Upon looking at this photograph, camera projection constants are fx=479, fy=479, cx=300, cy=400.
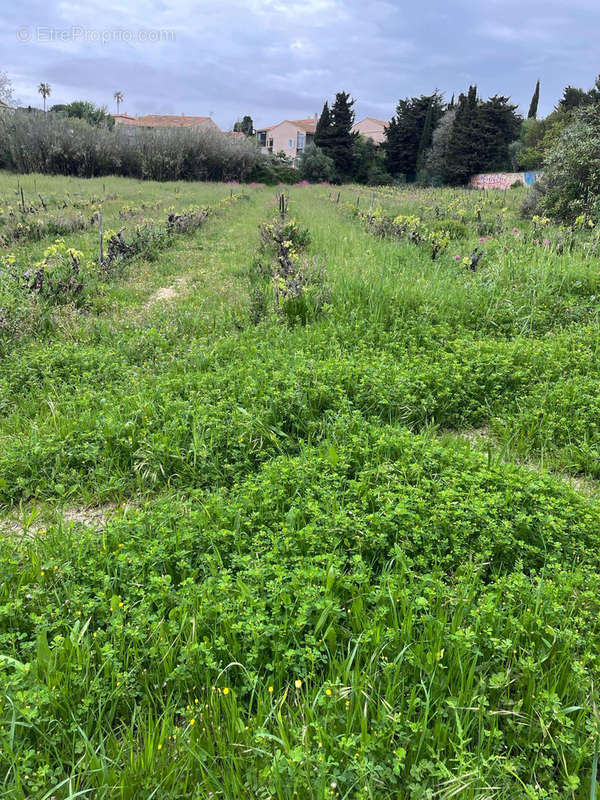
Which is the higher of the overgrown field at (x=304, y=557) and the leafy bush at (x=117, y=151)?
the leafy bush at (x=117, y=151)

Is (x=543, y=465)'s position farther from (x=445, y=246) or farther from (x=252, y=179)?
(x=252, y=179)

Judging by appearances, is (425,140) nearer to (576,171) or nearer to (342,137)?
(342,137)

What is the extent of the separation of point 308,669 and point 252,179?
50.0m

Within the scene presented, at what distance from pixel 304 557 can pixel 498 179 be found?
4489 cm

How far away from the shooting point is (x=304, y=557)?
238 centimetres

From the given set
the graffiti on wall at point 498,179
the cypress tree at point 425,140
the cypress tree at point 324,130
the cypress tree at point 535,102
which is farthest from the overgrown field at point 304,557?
the cypress tree at point 535,102

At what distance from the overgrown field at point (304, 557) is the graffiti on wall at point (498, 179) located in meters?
36.7

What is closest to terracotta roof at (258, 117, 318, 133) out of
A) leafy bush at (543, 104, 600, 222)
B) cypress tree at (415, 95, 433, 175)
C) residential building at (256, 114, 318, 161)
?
residential building at (256, 114, 318, 161)

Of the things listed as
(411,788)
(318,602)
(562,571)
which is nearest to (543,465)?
(562,571)

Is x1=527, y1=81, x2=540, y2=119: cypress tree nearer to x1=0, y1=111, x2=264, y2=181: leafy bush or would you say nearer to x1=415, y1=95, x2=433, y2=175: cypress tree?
x1=415, y1=95, x2=433, y2=175: cypress tree

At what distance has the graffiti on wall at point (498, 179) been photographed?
36.5 metres

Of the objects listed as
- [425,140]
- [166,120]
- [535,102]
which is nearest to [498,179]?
[425,140]

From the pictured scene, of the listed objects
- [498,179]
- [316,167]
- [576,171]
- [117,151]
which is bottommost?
[576,171]

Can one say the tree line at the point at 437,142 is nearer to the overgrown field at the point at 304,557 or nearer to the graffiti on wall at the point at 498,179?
the graffiti on wall at the point at 498,179
